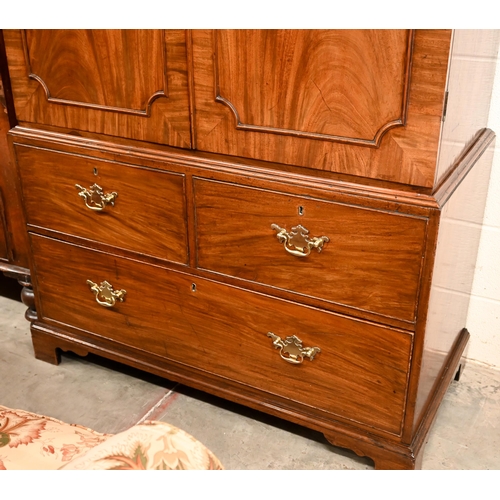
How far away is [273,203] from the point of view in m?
1.55

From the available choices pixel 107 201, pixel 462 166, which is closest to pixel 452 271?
pixel 462 166

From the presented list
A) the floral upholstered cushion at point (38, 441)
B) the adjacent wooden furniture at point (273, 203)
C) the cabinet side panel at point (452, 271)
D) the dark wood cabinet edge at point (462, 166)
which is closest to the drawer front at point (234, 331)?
the adjacent wooden furniture at point (273, 203)

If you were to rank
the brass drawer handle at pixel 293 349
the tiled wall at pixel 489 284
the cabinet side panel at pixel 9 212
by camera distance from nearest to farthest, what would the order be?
1. the brass drawer handle at pixel 293 349
2. the tiled wall at pixel 489 284
3. the cabinet side panel at pixel 9 212

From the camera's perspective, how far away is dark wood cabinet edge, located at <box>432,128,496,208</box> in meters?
1.39

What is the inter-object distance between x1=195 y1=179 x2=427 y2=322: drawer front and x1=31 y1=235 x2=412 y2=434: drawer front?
7 cm

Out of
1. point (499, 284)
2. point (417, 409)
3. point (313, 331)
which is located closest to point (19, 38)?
point (313, 331)

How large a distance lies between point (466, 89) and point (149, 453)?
106 cm

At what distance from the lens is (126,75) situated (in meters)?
1.62

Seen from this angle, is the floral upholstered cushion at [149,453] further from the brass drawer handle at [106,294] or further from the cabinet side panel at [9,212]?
the cabinet side panel at [9,212]

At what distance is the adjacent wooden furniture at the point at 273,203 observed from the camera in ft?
4.50

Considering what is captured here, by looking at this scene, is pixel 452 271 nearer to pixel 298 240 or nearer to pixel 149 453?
pixel 298 240

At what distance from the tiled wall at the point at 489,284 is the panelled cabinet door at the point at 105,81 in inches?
35.3

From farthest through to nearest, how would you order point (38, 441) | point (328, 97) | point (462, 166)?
point (462, 166)
point (328, 97)
point (38, 441)
